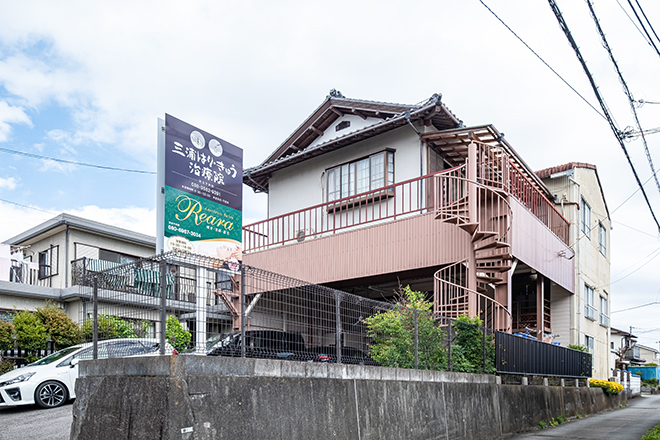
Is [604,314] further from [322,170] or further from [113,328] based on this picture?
[113,328]

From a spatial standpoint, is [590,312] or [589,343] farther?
[590,312]

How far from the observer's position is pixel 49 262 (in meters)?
22.8

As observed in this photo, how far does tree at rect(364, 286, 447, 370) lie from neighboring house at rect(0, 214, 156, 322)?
47.0 feet

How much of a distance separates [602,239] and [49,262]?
22.8 metres

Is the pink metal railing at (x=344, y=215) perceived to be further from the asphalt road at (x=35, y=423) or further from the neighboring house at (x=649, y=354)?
the neighboring house at (x=649, y=354)

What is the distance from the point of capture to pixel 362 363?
783cm

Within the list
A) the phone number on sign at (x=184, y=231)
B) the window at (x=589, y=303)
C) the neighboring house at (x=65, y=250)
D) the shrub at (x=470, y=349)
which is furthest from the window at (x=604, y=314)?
the neighboring house at (x=65, y=250)

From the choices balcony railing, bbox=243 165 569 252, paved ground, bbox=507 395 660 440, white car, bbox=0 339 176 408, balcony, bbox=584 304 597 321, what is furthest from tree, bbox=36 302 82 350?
balcony, bbox=584 304 597 321

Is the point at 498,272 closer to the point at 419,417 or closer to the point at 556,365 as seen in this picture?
the point at 556,365

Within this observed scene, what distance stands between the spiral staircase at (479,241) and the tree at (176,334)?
23.9 feet

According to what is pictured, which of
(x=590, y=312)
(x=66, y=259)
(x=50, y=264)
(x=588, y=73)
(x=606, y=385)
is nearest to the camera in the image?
(x=588, y=73)

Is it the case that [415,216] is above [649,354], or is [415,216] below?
above

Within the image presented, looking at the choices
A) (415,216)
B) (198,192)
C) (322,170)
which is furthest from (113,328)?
(322,170)

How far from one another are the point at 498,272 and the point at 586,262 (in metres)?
9.37
